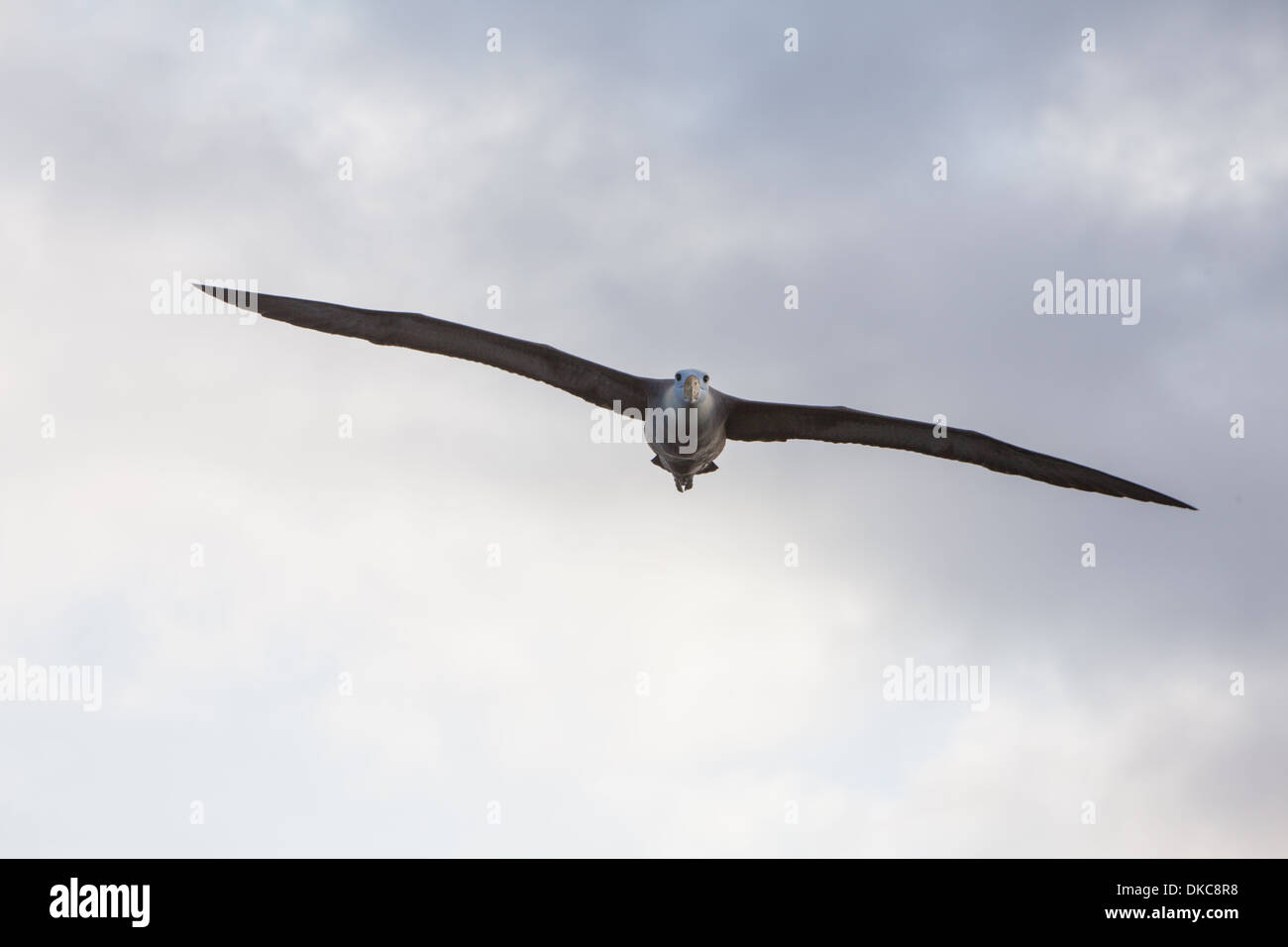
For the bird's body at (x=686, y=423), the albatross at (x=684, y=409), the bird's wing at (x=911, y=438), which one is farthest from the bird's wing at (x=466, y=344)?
the bird's wing at (x=911, y=438)

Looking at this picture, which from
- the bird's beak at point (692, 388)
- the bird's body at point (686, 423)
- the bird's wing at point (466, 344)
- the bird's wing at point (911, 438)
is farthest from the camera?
the bird's wing at point (911, 438)

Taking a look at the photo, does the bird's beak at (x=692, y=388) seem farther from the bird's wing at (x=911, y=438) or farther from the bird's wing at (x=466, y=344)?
the bird's wing at (x=911, y=438)

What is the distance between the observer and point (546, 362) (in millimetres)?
27312

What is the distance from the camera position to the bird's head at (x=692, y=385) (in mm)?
25703

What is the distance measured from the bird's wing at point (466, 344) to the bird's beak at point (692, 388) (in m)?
1.29

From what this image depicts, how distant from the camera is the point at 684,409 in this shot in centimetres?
2597

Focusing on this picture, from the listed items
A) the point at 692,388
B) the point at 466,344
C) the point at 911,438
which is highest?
the point at 466,344

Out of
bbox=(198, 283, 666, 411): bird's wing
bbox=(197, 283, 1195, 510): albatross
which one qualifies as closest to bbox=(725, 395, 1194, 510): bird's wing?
bbox=(197, 283, 1195, 510): albatross

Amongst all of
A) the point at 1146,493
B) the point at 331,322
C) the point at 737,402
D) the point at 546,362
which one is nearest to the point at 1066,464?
the point at 1146,493

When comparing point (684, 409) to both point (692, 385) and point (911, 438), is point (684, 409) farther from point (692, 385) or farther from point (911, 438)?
point (911, 438)

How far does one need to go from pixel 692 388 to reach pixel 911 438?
18.6ft

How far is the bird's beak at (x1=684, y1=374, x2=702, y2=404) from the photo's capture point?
25688 mm

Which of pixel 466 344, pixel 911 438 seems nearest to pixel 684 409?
pixel 466 344
